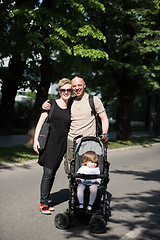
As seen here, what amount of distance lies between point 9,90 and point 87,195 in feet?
50.5

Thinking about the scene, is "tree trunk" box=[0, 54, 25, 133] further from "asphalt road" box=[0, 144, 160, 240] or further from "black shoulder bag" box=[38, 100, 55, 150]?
"black shoulder bag" box=[38, 100, 55, 150]

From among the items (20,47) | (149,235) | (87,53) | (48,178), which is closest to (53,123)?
(48,178)

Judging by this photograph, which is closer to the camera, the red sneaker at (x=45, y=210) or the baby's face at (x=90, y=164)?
the baby's face at (x=90, y=164)

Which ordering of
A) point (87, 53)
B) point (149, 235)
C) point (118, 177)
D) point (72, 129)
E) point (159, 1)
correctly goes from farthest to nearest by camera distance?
point (159, 1) → point (87, 53) → point (118, 177) → point (72, 129) → point (149, 235)

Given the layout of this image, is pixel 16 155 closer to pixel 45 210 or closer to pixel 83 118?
pixel 45 210

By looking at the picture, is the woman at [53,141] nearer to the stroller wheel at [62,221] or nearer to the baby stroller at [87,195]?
the baby stroller at [87,195]

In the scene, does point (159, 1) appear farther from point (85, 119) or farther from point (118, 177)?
point (85, 119)

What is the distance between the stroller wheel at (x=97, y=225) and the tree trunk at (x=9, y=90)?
14.0m

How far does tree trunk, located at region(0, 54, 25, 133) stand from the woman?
42.0 feet

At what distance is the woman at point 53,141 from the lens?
5.21 metres

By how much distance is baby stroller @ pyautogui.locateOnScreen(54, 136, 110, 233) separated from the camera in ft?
14.8

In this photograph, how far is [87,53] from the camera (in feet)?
39.1

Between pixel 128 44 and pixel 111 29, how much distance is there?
1.68m

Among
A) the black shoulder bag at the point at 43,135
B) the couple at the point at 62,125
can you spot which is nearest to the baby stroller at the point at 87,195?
the couple at the point at 62,125
